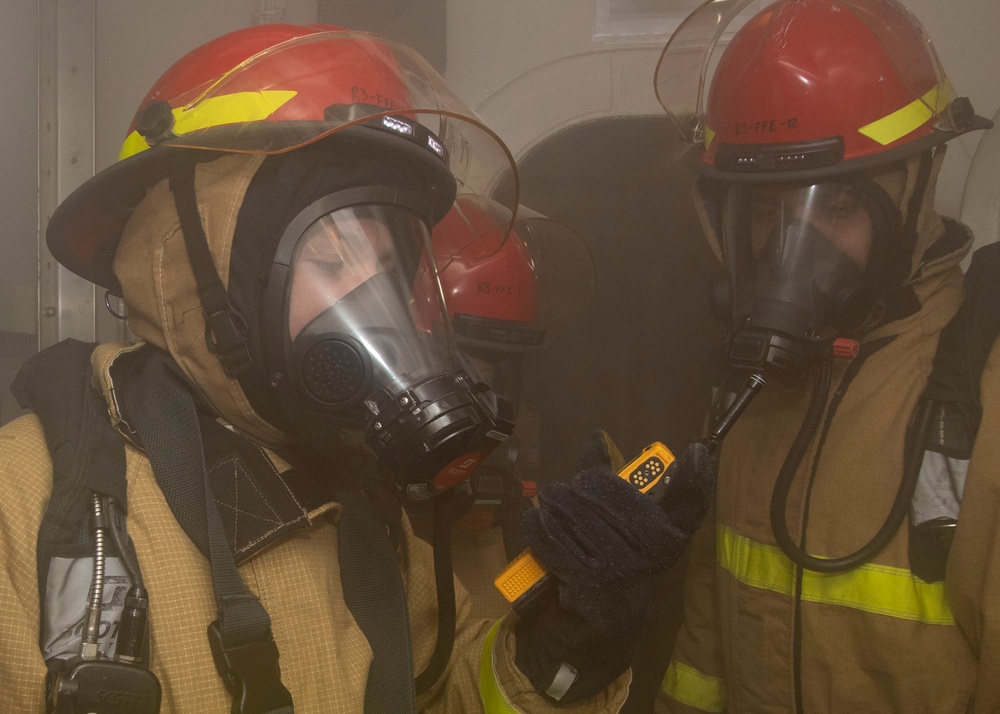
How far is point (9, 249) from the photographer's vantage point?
1999 millimetres

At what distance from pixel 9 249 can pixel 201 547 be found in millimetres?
1311

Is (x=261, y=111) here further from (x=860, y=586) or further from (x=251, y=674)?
(x=860, y=586)

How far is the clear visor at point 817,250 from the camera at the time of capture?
1.63 meters

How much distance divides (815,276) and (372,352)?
1012 mm

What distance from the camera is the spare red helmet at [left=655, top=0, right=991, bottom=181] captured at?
1643 millimetres

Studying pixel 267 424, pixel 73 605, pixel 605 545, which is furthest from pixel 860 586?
pixel 73 605

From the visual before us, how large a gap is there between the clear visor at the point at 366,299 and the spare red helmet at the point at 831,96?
2.89 ft

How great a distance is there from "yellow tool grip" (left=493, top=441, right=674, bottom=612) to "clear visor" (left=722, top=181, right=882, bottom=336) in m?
0.51

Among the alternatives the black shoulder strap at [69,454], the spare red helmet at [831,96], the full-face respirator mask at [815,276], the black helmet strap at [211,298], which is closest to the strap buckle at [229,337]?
the black helmet strap at [211,298]

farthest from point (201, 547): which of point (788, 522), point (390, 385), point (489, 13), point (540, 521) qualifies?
point (489, 13)

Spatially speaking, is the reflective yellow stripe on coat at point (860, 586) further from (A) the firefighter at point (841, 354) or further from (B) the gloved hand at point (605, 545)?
(B) the gloved hand at point (605, 545)

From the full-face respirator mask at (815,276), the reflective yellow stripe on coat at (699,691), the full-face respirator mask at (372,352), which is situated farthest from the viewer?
the reflective yellow stripe on coat at (699,691)

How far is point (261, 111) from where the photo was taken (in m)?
1.29

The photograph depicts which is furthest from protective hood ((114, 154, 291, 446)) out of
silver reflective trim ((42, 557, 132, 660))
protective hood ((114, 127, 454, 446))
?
silver reflective trim ((42, 557, 132, 660))
